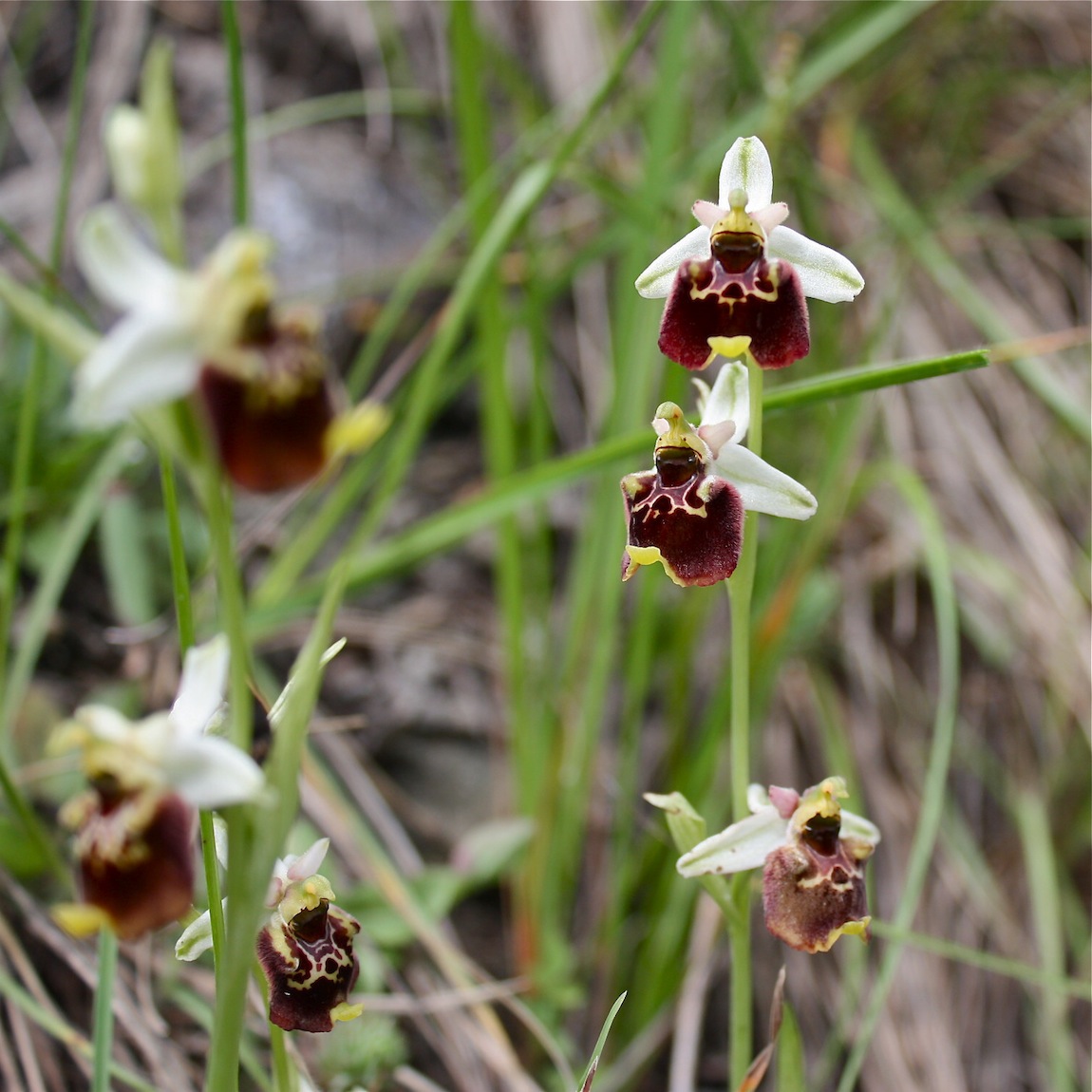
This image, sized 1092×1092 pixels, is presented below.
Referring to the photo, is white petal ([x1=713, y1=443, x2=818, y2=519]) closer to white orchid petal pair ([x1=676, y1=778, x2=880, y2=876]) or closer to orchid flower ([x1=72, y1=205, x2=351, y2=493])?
white orchid petal pair ([x1=676, y1=778, x2=880, y2=876])

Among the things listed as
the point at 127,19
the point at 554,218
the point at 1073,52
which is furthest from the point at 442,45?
the point at 1073,52

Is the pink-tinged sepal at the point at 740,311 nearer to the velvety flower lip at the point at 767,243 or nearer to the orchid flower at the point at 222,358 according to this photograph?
the velvety flower lip at the point at 767,243

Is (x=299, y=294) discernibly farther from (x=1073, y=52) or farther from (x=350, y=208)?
(x=1073, y=52)

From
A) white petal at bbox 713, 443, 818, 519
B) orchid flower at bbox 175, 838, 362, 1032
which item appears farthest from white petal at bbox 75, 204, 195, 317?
white petal at bbox 713, 443, 818, 519

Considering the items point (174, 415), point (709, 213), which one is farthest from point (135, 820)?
point (709, 213)

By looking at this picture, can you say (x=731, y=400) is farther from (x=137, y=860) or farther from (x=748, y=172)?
(x=137, y=860)

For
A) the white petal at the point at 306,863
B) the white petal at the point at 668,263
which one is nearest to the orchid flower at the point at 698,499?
the white petal at the point at 668,263
